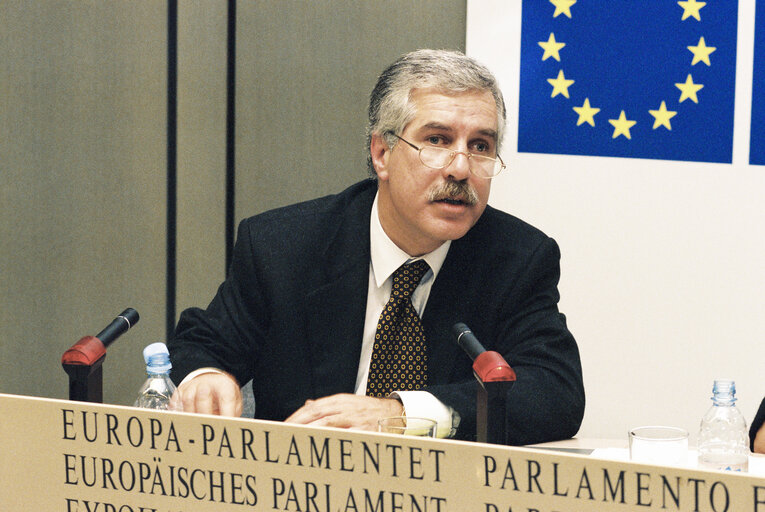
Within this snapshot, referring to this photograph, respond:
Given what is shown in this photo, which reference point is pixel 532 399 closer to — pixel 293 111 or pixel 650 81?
pixel 650 81

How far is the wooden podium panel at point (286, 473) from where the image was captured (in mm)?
717

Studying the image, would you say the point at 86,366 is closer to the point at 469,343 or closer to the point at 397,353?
the point at 469,343

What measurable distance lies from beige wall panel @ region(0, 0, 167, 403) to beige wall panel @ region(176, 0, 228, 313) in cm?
7

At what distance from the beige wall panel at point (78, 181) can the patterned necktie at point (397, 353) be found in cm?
148

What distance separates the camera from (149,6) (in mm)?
2891

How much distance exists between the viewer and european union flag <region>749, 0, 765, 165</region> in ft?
8.29

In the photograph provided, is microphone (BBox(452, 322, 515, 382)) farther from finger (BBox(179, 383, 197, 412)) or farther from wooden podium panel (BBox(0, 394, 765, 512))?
finger (BBox(179, 383, 197, 412))

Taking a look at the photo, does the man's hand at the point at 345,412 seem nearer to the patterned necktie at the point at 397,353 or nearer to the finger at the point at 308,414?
the finger at the point at 308,414

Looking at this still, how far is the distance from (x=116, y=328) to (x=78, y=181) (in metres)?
1.97

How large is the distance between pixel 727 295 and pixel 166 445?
2172mm

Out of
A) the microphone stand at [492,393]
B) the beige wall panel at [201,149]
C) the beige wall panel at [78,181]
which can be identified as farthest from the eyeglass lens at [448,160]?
the beige wall panel at [78,181]

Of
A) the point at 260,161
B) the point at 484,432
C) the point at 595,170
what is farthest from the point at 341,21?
the point at 484,432

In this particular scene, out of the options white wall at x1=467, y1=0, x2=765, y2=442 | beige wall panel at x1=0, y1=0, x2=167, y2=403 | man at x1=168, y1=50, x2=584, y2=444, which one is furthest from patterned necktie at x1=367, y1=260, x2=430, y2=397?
beige wall panel at x1=0, y1=0, x2=167, y2=403

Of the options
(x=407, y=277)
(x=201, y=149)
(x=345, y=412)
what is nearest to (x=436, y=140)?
(x=407, y=277)
